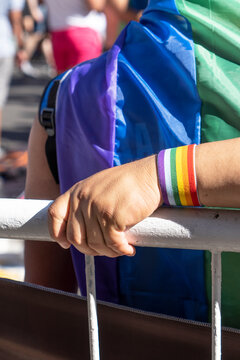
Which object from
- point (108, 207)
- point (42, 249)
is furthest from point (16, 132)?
point (108, 207)

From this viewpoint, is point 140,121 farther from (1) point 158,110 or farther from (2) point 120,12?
(2) point 120,12

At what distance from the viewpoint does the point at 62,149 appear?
991mm

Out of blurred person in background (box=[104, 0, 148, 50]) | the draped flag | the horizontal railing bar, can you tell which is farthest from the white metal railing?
blurred person in background (box=[104, 0, 148, 50])

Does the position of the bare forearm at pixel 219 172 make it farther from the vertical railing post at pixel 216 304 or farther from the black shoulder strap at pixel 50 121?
the black shoulder strap at pixel 50 121

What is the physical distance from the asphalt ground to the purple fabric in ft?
7.11

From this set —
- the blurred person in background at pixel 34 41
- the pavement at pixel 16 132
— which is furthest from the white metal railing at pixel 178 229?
the blurred person in background at pixel 34 41

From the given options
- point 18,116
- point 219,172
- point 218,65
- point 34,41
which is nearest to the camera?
point 219,172

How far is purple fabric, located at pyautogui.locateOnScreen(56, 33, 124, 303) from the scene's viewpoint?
3.10 ft

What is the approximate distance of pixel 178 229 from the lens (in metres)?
0.80

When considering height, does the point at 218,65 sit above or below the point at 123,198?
above

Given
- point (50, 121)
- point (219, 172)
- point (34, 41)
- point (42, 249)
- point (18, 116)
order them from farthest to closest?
point (34, 41) → point (18, 116) → point (42, 249) → point (50, 121) → point (219, 172)

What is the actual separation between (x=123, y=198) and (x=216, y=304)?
0.22 meters

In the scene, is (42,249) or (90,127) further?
(42,249)

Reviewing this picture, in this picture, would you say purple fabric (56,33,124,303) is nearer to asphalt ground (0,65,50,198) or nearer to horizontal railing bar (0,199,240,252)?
horizontal railing bar (0,199,240,252)
